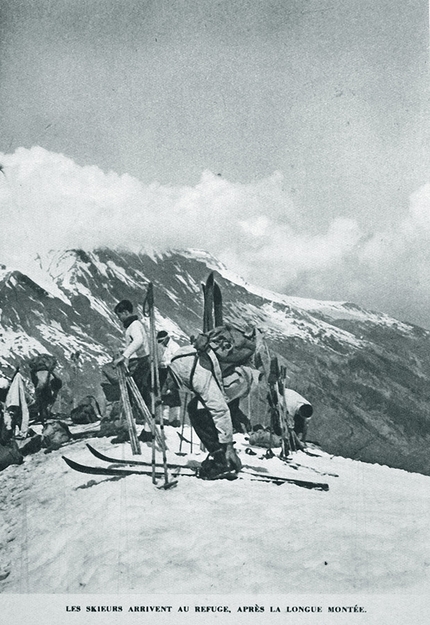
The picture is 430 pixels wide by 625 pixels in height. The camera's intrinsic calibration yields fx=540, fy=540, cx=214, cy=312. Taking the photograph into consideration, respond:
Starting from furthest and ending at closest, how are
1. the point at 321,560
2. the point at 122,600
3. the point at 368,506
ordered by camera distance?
the point at 368,506 < the point at 122,600 < the point at 321,560

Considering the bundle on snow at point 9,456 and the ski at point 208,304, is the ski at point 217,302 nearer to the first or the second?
the ski at point 208,304

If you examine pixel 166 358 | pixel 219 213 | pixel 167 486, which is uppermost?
pixel 219 213

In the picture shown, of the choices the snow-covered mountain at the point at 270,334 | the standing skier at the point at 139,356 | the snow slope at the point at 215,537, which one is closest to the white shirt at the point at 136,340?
the standing skier at the point at 139,356

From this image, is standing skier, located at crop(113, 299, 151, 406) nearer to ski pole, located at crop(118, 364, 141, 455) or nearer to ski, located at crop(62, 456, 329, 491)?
ski pole, located at crop(118, 364, 141, 455)

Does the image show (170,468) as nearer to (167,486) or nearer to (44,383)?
(167,486)

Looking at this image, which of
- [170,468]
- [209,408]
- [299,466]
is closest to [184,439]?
[170,468]

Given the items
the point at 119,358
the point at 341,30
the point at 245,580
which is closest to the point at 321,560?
the point at 245,580

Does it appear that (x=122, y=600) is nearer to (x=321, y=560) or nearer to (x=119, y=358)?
(x=321, y=560)
